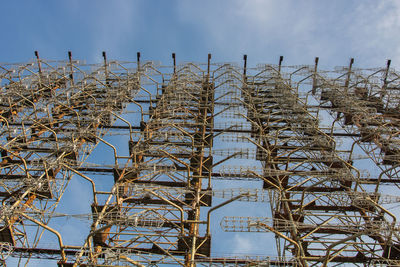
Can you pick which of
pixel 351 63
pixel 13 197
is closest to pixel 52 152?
pixel 13 197

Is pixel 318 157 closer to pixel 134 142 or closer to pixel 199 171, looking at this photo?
pixel 199 171

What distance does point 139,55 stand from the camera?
42.7 meters

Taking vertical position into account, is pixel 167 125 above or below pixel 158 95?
below

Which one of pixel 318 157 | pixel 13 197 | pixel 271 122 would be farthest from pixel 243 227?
pixel 271 122

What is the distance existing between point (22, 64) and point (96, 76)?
732cm

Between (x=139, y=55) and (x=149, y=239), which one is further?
(x=139, y=55)

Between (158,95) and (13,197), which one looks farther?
(158,95)

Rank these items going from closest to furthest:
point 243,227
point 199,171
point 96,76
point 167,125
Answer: point 243,227
point 199,171
point 167,125
point 96,76

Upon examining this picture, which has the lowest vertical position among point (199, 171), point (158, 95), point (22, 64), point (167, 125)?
point (199, 171)

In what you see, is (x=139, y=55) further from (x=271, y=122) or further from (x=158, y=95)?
(x=271, y=122)

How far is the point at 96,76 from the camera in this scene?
136 ft

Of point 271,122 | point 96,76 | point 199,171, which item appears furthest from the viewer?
point 96,76

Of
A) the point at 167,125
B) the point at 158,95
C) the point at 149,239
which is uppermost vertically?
the point at 158,95

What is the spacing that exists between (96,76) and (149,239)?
25.8 m
